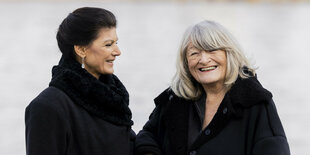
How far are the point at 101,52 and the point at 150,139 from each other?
0.61 meters

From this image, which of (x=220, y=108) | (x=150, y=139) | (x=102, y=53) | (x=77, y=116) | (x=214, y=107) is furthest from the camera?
(x=150, y=139)

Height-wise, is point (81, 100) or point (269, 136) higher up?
point (81, 100)

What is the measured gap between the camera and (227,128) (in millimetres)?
3348

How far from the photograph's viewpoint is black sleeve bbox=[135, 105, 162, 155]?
11.6 ft

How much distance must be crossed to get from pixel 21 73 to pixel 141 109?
4661mm

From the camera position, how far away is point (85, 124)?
3.21 metres

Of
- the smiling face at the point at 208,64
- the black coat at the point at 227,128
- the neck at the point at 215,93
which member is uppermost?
the smiling face at the point at 208,64

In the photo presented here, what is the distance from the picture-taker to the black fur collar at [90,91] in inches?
125

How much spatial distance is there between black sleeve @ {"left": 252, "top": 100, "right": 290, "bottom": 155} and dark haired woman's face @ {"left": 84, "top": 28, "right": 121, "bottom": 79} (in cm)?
76

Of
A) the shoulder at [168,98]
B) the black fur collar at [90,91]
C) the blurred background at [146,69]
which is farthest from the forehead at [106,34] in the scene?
the shoulder at [168,98]

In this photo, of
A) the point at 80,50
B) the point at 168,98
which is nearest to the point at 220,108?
the point at 168,98

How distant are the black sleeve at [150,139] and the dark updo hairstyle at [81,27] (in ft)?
2.05

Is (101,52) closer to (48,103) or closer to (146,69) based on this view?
(48,103)

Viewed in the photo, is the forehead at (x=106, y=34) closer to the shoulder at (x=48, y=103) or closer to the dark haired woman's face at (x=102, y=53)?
the dark haired woman's face at (x=102, y=53)
